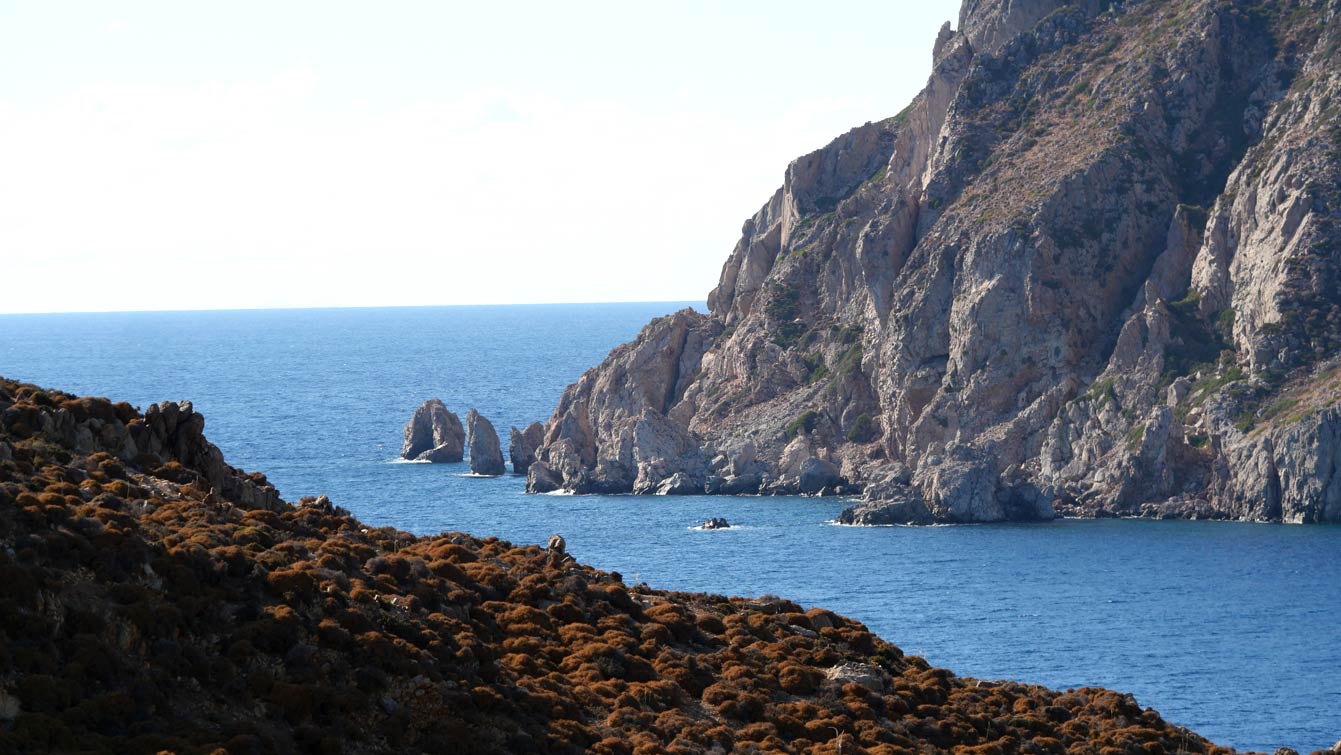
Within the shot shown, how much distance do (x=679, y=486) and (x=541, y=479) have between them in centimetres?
1612

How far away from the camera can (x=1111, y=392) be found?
169625 millimetres

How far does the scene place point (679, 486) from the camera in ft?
621

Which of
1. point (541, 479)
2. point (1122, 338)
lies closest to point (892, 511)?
point (1122, 338)

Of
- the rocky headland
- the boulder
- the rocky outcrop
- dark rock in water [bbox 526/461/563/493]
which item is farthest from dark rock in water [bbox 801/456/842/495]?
the rocky outcrop

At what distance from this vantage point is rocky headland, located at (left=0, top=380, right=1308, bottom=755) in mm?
36625

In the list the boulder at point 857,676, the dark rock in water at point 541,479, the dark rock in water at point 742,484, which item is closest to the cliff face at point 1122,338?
the dark rock in water at point 742,484

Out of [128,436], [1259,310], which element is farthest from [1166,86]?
[128,436]

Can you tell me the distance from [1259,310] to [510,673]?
141 m

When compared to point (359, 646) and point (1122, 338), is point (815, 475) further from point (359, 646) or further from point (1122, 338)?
point (359, 646)

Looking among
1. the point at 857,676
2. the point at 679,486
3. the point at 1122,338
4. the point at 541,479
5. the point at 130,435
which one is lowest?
the point at 541,479

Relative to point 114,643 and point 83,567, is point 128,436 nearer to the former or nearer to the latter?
point 83,567

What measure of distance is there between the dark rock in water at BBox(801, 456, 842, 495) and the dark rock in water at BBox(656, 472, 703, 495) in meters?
12.5

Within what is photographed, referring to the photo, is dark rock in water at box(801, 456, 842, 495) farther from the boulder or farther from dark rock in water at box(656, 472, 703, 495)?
the boulder

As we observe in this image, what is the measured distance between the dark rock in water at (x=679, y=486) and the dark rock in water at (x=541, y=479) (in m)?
12.5
